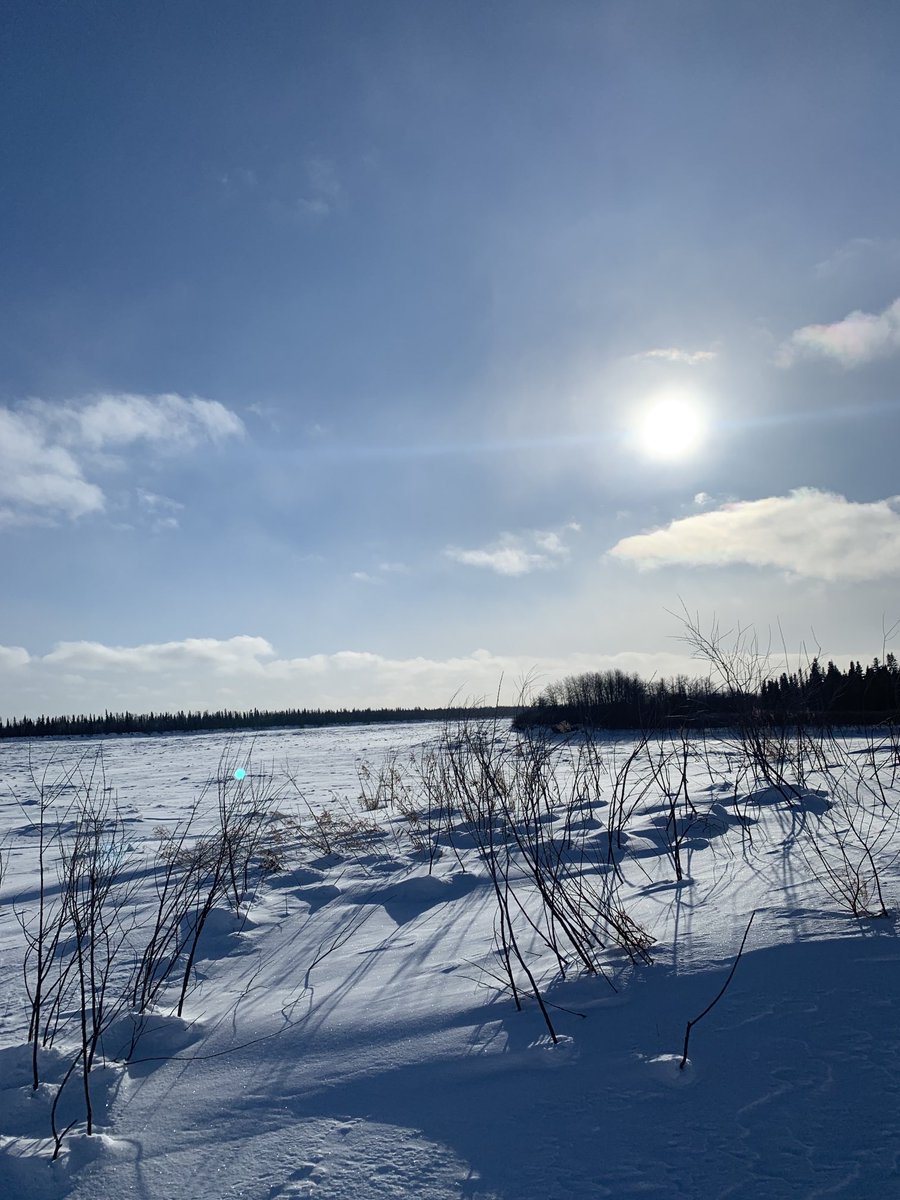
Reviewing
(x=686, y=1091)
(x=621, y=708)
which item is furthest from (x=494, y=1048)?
(x=621, y=708)

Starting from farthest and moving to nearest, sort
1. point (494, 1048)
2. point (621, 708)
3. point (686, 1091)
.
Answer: point (621, 708)
point (494, 1048)
point (686, 1091)

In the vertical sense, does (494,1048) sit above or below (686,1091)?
below

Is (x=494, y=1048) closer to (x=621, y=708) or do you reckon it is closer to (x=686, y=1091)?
(x=686, y=1091)

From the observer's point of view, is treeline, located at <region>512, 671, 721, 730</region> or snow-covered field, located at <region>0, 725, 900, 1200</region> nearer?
snow-covered field, located at <region>0, 725, 900, 1200</region>

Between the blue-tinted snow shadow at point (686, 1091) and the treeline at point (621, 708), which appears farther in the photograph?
the treeline at point (621, 708)

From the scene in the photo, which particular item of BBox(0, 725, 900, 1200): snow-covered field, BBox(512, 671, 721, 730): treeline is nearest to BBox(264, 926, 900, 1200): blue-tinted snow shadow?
BBox(0, 725, 900, 1200): snow-covered field

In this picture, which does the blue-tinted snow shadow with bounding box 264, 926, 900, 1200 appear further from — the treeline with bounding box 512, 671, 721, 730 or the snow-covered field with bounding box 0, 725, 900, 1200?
the treeline with bounding box 512, 671, 721, 730

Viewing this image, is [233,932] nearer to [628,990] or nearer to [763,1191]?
[628,990]

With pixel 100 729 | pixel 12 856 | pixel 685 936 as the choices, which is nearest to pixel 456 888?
pixel 685 936

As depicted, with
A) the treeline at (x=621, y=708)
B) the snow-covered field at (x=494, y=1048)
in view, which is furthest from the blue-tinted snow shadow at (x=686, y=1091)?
the treeline at (x=621, y=708)

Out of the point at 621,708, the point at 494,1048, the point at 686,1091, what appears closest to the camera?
the point at 686,1091

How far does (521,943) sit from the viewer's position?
281 centimetres

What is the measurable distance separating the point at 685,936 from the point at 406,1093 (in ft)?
4.07

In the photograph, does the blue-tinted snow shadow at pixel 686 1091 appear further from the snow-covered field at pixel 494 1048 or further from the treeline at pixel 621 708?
the treeline at pixel 621 708
